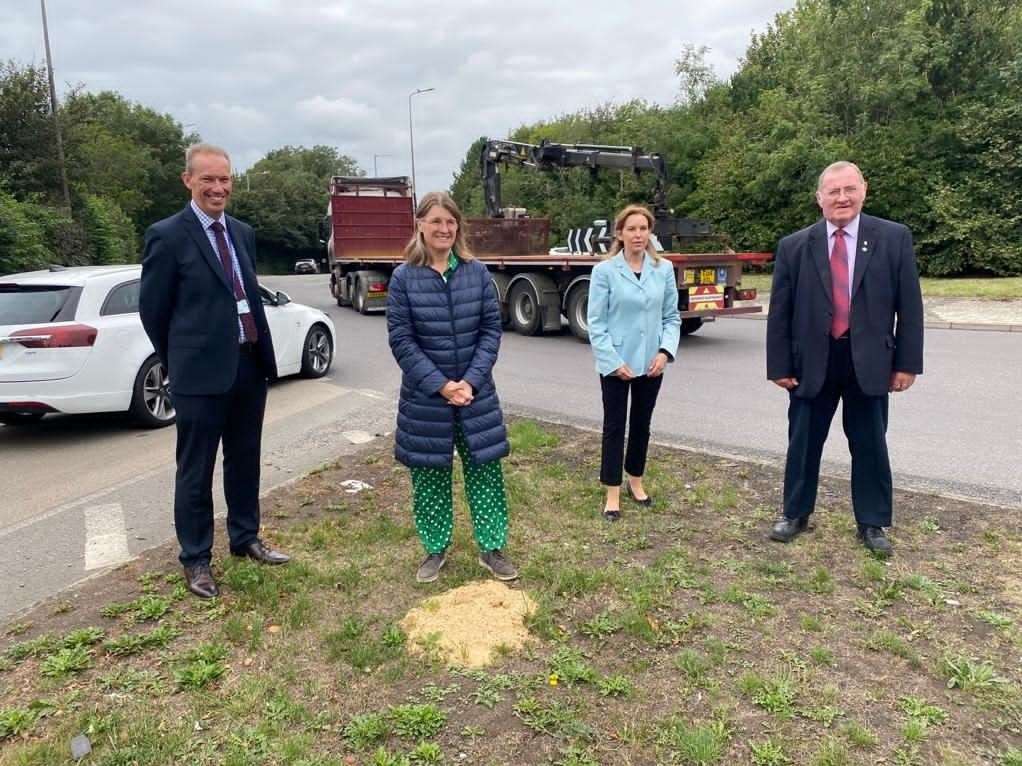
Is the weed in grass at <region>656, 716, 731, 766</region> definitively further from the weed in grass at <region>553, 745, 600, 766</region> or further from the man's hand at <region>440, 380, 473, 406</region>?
the man's hand at <region>440, 380, 473, 406</region>

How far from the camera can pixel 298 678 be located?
3.01 meters

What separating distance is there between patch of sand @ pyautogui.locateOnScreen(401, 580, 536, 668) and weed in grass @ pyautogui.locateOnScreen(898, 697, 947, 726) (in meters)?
1.41

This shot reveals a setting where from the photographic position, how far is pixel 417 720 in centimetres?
271

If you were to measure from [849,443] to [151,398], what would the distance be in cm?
605

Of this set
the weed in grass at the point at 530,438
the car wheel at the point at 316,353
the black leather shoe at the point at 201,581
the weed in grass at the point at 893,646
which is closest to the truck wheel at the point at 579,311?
the car wheel at the point at 316,353

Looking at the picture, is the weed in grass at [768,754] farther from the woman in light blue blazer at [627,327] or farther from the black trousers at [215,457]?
the black trousers at [215,457]

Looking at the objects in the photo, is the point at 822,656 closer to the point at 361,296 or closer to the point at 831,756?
the point at 831,756

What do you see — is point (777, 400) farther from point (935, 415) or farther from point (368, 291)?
point (368, 291)

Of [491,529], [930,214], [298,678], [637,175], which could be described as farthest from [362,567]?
[930,214]

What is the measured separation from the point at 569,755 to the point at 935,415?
5.85 m

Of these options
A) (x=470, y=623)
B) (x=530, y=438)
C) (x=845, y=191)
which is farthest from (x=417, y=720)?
(x=530, y=438)

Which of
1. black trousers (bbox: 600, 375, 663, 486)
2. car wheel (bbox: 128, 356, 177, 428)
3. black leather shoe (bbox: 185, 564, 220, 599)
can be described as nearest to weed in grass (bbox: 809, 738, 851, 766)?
black trousers (bbox: 600, 375, 663, 486)

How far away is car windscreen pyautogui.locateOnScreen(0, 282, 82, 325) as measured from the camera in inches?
259

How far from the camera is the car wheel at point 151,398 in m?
7.19
